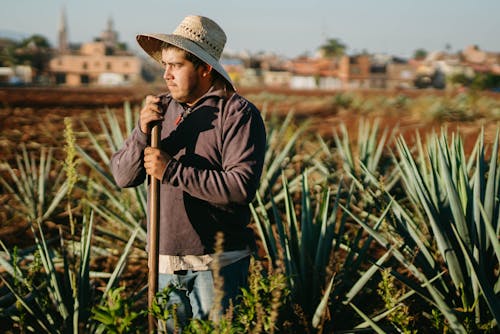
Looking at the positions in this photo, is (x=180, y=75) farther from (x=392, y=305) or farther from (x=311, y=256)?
(x=311, y=256)

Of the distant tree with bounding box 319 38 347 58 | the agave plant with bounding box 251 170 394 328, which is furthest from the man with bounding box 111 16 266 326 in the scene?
the distant tree with bounding box 319 38 347 58

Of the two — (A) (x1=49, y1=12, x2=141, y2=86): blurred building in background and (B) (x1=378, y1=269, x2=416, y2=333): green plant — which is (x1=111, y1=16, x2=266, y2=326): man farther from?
(A) (x1=49, y1=12, x2=141, y2=86): blurred building in background

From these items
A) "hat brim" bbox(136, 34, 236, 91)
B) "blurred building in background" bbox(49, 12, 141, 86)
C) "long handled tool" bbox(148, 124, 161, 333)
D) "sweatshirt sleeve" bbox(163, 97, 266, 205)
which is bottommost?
"long handled tool" bbox(148, 124, 161, 333)

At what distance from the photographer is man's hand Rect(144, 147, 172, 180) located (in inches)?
65.5

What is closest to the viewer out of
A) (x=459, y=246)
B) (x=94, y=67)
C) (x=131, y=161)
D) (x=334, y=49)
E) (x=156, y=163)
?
(x=156, y=163)

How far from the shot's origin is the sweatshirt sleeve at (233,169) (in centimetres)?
168

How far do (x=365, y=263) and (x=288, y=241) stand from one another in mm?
1112

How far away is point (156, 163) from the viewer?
5.46ft

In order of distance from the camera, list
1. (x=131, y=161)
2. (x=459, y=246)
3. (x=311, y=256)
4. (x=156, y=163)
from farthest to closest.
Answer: (x=311, y=256)
(x=459, y=246)
(x=131, y=161)
(x=156, y=163)

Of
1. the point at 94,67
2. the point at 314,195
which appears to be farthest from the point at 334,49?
the point at 314,195

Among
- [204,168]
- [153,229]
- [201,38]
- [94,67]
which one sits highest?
[94,67]

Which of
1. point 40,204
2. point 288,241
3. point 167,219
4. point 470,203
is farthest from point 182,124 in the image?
point 40,204

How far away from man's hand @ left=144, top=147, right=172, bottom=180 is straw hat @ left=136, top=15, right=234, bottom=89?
12.8 inches

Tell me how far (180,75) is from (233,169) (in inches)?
14.1
